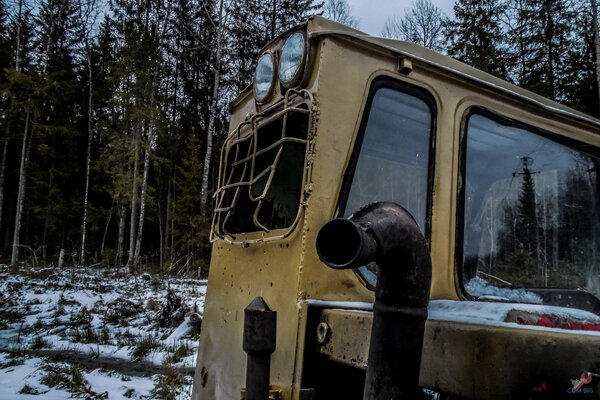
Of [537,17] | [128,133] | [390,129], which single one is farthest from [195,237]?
[390,129]

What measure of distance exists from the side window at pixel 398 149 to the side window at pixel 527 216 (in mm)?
232

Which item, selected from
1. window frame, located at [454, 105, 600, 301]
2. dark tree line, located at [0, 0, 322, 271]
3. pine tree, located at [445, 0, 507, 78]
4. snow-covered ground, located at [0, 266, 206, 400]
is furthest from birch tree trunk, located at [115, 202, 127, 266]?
window frame, located at [454, 105, 600, 301]

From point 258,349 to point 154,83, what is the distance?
21696mm

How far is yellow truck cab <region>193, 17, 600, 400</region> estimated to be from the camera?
0.92m

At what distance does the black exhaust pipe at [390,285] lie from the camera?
91cm

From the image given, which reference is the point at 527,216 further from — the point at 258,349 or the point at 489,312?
the point at 258,349

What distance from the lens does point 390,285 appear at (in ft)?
3.13

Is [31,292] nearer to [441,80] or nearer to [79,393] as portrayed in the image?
[79,393]

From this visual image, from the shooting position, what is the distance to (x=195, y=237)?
2175 centimetres

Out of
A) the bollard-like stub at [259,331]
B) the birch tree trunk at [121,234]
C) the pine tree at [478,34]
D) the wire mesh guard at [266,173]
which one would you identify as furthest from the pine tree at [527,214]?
the birch tree trunk at [121,234]

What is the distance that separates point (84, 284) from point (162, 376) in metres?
7.86

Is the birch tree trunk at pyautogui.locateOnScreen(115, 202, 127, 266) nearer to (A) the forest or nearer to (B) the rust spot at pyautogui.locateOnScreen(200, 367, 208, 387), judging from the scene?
(A) the forest

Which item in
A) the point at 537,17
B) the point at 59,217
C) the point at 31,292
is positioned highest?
the point at 537,17

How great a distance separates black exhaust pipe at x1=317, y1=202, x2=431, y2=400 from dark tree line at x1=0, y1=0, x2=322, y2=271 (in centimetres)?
1646
